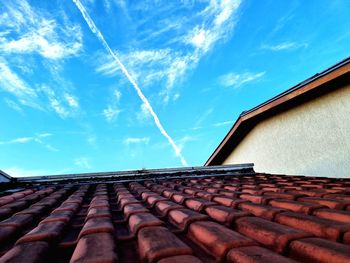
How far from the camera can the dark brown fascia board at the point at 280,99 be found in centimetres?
543

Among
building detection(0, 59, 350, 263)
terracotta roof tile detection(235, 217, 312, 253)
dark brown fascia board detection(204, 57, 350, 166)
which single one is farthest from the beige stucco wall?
terracotta roof tile detection(235, 217, 312, 253)

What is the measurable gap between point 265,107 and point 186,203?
6269 millimetres

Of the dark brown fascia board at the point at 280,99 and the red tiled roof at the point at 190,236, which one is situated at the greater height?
the dark brown fascia board at the point at 280,99

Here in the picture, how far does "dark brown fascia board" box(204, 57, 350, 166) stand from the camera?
5430mm

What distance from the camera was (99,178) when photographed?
600cm

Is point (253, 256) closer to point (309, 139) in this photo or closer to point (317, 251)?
point (317, 251)

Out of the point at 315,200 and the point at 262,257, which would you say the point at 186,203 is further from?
the point at 262,257

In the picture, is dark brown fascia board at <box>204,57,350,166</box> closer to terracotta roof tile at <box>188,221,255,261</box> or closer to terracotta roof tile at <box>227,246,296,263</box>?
terracotta roof tile at <box>188,221,255,261</box>

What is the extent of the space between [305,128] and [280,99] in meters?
1.08

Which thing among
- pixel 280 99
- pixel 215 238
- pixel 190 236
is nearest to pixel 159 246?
pixel 215 238

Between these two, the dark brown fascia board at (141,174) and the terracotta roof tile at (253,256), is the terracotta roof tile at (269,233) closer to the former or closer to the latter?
the terracotta roof tile at (253,256)

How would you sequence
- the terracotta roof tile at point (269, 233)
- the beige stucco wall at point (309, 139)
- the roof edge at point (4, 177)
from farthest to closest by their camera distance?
the beige stucco wall at point (309, 139) → the roof edge at point (4, 177) → the terracotta roof tile at point (269, 233)

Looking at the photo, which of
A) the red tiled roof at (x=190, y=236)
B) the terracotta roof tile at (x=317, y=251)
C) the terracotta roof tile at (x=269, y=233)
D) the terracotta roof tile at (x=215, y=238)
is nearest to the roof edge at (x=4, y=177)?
the red tiled roof at (x=190, y=236)

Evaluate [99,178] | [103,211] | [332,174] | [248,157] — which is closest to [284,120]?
[332,174]
